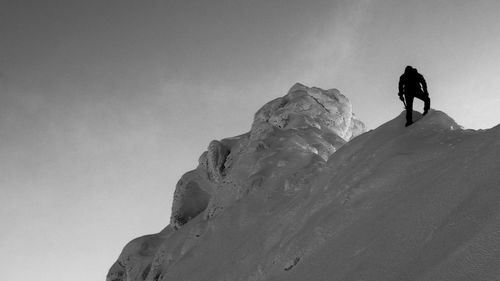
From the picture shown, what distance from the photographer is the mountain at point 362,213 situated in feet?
25.0

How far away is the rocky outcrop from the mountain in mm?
165

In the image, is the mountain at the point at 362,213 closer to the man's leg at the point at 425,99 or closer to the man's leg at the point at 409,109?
the man's leg at the point at 409,109

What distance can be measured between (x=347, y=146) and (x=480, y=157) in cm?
910

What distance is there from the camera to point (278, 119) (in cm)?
4144

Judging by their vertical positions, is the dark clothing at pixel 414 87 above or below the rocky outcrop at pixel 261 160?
below

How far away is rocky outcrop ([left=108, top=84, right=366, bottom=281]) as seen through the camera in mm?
29859

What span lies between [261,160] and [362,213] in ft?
66.0

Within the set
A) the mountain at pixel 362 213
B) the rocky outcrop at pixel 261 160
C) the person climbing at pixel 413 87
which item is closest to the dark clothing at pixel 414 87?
the person climbing at pixel 413 87

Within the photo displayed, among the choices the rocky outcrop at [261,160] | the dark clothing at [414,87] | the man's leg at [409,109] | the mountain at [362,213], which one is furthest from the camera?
the rocky outcrop at [261,160]

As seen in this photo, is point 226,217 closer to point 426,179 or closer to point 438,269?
point 426,179

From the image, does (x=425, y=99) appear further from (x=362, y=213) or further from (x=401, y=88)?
(x=362, y=213)

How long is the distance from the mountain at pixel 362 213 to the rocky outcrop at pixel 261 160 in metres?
0.16

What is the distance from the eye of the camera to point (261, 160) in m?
32.2

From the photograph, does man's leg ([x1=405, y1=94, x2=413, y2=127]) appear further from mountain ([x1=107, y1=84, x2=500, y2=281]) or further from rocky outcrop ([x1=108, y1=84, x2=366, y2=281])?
rocky outcrop ([x1=108, y1=84, x2=366, y2=281])
